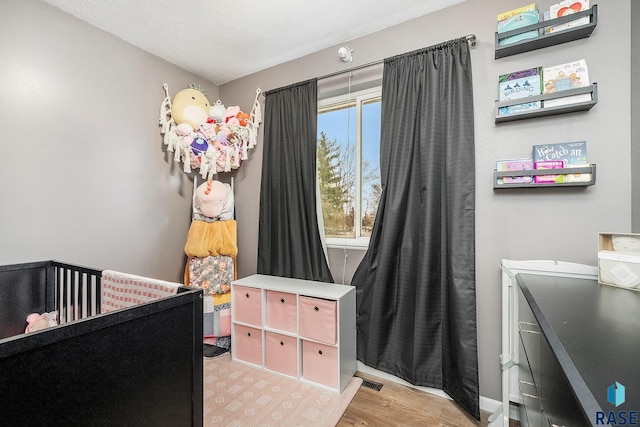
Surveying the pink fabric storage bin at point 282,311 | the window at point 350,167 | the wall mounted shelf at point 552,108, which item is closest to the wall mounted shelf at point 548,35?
the wall mounted shelf at point 552,108

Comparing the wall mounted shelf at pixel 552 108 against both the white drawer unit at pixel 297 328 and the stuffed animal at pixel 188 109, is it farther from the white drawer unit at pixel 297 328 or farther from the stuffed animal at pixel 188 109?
the stuffed animal at pixel 188 109

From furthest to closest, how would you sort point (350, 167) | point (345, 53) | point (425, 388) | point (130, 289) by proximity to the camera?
point (350, 167) → point (345, 53) → point (425, 388) → point (130, 289)

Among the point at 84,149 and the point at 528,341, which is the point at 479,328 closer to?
the point at 528,341

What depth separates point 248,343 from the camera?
2.14 m

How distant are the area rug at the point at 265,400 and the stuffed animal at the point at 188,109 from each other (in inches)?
80.2

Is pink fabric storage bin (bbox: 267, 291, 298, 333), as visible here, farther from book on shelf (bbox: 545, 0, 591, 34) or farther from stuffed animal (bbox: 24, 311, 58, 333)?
book on shelf (bbox: 545, 0, 591, 34)

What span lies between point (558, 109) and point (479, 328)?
131 centimetres

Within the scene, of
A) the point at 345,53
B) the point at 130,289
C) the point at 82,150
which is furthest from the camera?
the point at 345,53

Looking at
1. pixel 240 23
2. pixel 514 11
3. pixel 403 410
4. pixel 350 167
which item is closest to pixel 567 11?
pixel 514 11

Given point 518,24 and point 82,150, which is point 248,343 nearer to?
point 82,150

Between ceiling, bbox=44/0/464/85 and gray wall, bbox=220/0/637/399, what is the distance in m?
0.19

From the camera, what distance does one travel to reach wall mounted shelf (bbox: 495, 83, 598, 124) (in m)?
1.35

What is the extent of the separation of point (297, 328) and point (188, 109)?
6.66ft

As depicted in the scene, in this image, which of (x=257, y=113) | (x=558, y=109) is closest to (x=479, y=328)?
(x=558, y=109)
